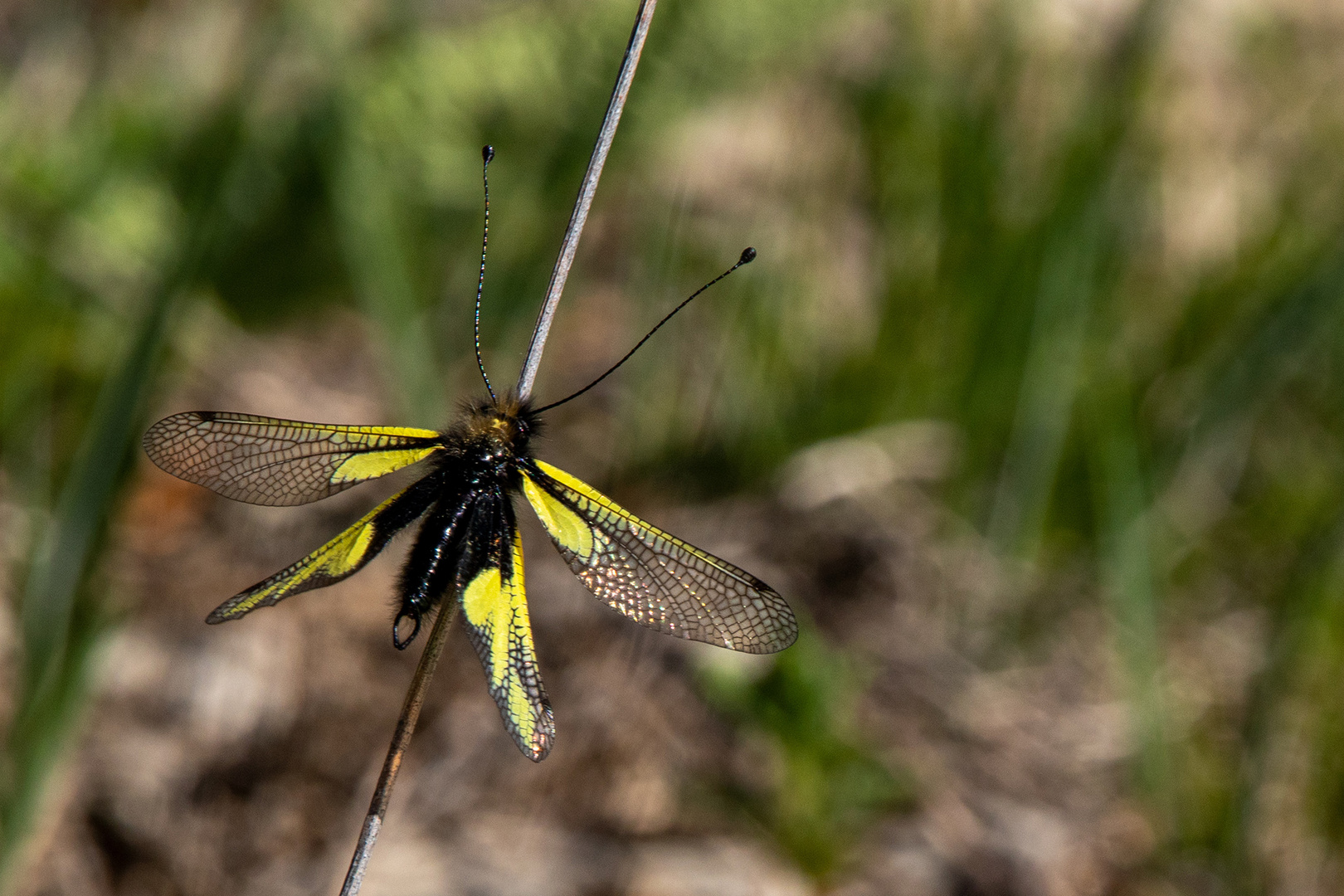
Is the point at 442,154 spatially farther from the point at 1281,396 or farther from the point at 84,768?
the point at 1281,396

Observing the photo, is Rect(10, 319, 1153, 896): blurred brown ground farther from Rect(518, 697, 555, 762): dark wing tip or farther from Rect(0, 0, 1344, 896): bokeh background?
Rect(518, 697, 555, 762): dark wing tip

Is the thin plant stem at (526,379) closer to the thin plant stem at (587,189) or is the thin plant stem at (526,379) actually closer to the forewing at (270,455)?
the thin plant stem at (587,189)

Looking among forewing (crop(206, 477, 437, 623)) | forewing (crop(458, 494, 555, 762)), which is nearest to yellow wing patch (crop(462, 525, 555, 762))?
forewing (crop(458, 494, 555, 762))

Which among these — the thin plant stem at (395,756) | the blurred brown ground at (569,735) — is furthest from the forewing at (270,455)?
the blurred brown ground at (569,735)

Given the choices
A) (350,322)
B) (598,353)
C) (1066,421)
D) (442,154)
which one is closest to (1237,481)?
(1066,421)

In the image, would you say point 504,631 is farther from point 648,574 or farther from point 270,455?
point 270,455

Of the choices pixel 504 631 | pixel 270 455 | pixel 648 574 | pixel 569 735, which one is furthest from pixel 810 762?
pixel 270 455
